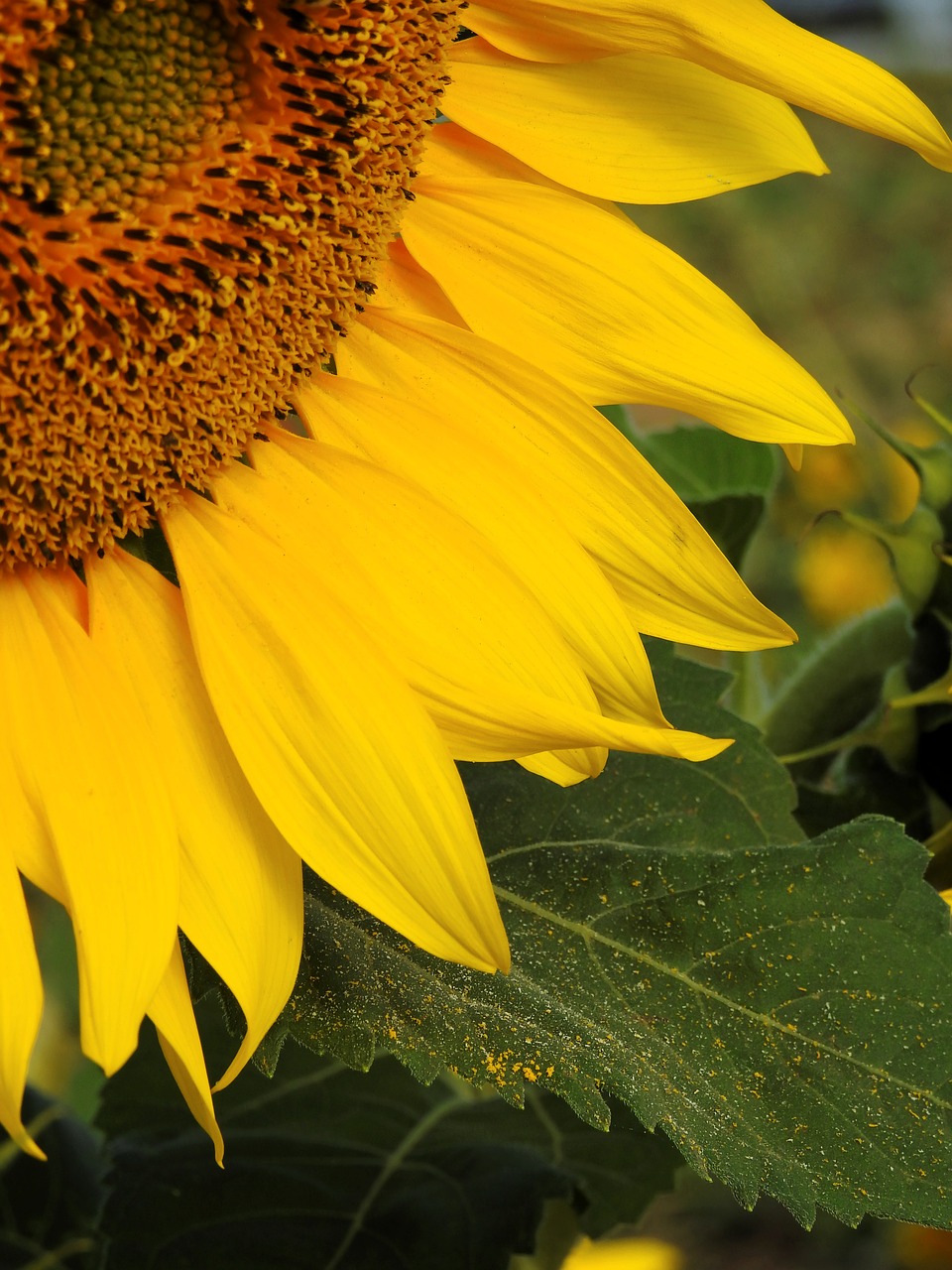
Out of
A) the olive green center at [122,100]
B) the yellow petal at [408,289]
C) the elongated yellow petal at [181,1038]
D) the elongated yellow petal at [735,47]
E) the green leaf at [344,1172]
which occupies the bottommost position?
the green leaf at [344,1172]

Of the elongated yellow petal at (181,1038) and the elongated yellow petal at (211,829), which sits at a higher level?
the elongated yellow petal at (211,829)

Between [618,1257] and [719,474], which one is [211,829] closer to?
[719,474]

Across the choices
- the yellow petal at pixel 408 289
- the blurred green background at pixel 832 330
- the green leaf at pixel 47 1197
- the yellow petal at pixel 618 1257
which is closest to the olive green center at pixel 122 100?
the yellow petal at pixel 408 289

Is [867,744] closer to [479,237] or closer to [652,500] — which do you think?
[652,500]

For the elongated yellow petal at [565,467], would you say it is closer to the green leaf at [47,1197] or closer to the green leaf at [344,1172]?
the green leaf at [344,1172]

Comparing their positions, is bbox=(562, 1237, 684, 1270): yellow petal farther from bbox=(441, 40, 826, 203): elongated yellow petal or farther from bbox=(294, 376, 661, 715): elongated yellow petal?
bbox=(441, 40, 826, 203): elongated yellow petal

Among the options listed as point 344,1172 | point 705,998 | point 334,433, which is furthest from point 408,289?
point 344,1172

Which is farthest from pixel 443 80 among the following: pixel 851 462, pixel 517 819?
pixel 851 462

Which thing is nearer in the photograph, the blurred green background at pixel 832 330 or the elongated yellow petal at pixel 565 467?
the elongated yellow petal at pixel 565 467
